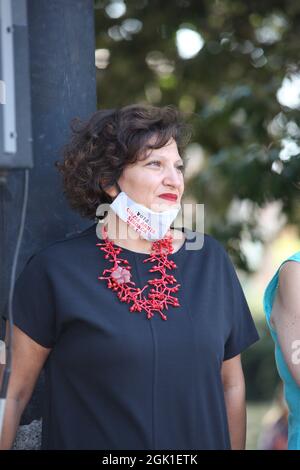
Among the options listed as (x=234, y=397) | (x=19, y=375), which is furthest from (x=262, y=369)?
(x=19, y=375)

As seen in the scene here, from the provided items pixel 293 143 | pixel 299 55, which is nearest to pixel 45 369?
pixel 293 143

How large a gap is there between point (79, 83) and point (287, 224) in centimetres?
254

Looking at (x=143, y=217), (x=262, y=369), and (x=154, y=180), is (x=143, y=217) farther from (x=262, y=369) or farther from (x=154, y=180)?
(x=262, y=369)

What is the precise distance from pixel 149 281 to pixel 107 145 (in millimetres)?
480

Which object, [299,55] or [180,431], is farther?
[299,55]

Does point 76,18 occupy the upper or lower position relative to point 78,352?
upper

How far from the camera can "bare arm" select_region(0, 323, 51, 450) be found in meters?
2.72

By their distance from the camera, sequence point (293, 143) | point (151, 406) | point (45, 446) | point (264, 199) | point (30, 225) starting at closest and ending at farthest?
1. point (151, 406)
2. point (45, 446)
3. point (30, 225)
4. point (293, 143)
5. point (264, 199)

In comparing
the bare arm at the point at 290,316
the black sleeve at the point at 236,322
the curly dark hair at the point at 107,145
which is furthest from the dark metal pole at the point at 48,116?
the bare arm at the point at 290,316

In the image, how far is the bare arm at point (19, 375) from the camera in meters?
2.72

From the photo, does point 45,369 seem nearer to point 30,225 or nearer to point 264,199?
point 30,225

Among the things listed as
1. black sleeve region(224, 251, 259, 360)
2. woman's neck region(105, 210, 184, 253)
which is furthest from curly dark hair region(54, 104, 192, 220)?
black sleeve region(224, 251, 259, 360)

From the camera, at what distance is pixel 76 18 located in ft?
10.7
